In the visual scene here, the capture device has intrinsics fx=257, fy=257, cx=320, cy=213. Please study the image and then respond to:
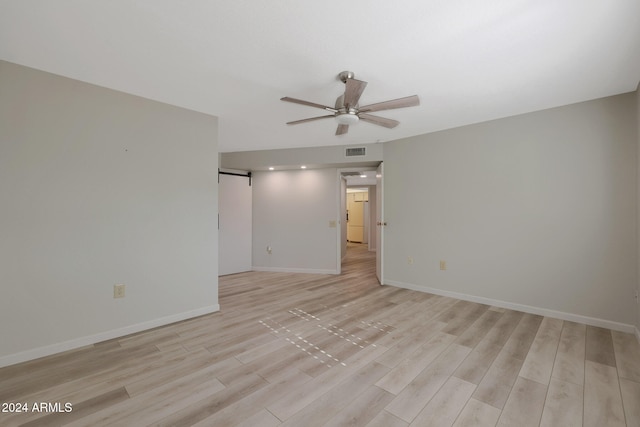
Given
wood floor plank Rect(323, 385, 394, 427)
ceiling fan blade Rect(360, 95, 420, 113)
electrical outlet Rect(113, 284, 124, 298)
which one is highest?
ceiling fan blade Rect(360, 95, 420, 113)

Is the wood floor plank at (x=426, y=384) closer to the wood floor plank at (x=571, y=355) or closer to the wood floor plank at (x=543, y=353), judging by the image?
the wood floor plank at (x=543, y=353)

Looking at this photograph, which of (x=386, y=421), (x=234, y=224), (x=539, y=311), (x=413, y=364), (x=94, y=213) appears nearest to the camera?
(x=386, y=421)

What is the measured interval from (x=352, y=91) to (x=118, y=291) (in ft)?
8.74

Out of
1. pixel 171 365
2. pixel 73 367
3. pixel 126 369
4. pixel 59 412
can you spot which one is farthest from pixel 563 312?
pixel 73 367

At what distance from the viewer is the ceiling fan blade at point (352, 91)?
1.79 metres

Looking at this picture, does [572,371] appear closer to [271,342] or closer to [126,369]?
[271,342]

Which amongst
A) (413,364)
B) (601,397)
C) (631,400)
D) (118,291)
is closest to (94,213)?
(118,291)

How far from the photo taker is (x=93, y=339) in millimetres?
2189

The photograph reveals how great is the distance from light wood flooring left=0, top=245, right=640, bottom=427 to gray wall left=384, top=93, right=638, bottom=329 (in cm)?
38

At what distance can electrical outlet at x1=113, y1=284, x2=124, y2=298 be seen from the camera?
2318 millimetres

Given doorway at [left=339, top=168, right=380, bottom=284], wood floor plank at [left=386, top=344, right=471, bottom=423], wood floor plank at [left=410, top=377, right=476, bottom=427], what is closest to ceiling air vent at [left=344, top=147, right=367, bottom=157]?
doorway at [left=339, top=168, right=380, bottom=284]

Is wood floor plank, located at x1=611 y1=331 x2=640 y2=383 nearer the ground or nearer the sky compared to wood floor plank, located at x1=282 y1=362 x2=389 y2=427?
nearer the ground

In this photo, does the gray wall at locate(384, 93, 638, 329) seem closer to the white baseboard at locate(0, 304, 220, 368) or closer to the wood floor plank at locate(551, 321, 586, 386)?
the wood floor plank at locate(551, 321, 586, 386)

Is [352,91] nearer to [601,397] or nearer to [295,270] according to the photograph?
[601,397]
